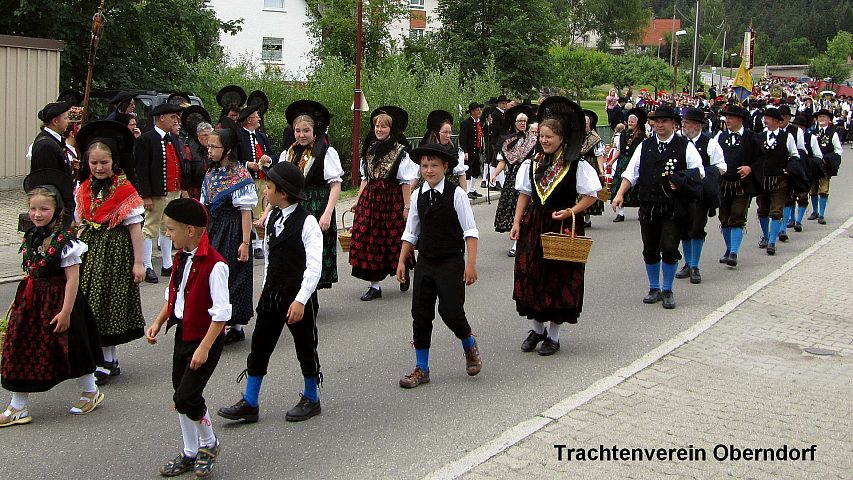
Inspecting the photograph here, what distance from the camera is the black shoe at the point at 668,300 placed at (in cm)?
938

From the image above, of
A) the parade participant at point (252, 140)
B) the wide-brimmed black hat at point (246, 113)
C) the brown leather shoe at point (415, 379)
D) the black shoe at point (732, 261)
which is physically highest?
the wide-brimmed black hat at point (246, 113)

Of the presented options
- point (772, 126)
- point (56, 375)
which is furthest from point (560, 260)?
point (772, 126)

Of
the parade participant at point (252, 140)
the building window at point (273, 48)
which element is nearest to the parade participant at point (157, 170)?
the parade participant at point (252, 140)

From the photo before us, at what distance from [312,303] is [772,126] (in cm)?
879

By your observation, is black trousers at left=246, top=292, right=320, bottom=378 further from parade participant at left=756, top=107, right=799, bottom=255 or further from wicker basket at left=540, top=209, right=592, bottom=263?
parade participant at left=756, top=107, right=799, bottom=255

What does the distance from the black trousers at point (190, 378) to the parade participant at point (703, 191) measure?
577cm

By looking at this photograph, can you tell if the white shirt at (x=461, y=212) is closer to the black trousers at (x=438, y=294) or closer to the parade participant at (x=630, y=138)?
the black trousers at (x=438, y=294)

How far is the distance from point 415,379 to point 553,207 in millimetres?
1765

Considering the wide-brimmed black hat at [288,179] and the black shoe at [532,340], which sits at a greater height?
the wide-brimmed black hat at [288,179]

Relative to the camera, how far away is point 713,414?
615 cm

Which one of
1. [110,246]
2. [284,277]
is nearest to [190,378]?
[284,277]

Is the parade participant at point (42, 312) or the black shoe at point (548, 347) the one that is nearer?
the parade participant at point (42, 312)

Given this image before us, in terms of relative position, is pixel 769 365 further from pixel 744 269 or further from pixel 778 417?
pixel 744 269

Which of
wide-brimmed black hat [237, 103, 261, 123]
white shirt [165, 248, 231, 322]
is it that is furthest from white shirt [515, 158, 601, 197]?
wide-brimmed black hat [237, 103, 261, 123]
